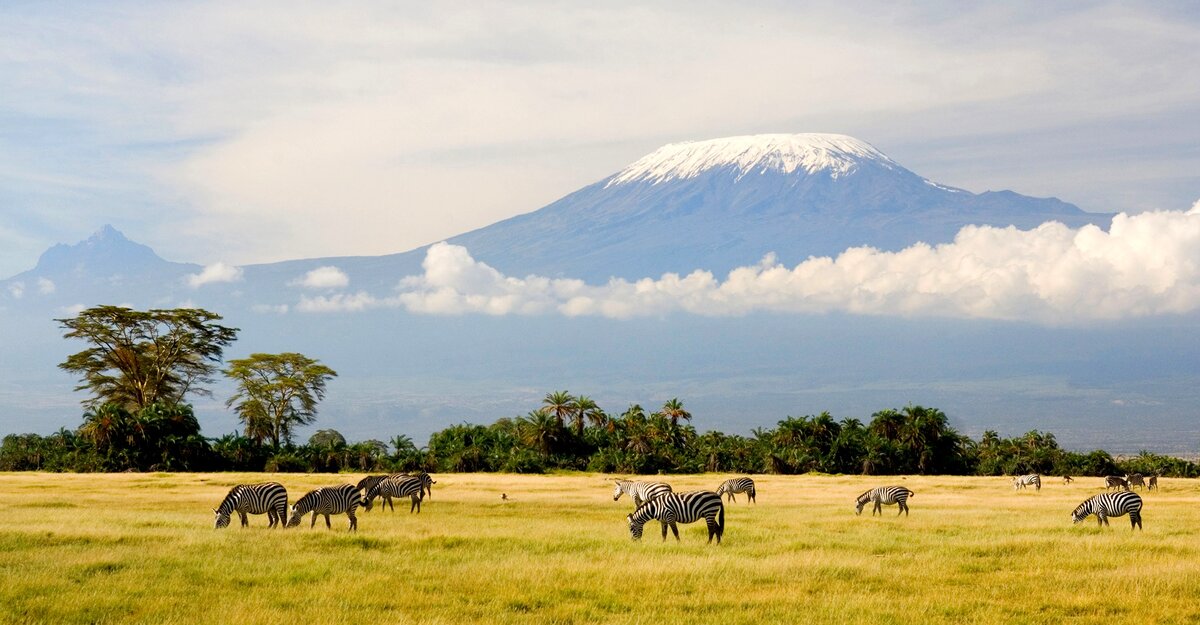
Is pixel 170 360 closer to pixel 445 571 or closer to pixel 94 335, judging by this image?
pixel 94 335

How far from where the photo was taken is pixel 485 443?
90562 mm

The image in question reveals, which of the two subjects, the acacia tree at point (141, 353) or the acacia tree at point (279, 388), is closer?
the acacia tree at point (141, 353)

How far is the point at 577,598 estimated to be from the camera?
2066cm

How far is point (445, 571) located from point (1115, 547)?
16.9 m

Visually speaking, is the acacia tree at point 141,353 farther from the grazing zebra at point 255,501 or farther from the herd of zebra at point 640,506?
the grazing zebra at point 255,501

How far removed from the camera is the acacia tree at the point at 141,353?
87562 millimetres

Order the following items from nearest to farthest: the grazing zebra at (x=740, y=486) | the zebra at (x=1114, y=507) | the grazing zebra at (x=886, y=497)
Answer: the zebra at (x=1114, y=507) → the grazing zebra at (x=886, y=497) → the grazing zebra at (x=740, y=486)

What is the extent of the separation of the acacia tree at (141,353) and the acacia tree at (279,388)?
575 centimetres

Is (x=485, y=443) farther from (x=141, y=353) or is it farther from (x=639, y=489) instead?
(x=639, y=489)

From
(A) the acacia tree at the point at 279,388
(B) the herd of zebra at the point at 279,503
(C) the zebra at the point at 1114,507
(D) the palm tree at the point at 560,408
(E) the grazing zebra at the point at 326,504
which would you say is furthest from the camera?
(A) the acacia tree at the point at 279,388

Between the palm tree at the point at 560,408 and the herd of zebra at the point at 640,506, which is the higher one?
the palm tree at the point at 560,408

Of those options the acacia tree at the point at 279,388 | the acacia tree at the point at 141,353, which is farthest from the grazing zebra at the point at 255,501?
the acacia tree at the point at 279,388

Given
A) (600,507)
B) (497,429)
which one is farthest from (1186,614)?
(497,429)

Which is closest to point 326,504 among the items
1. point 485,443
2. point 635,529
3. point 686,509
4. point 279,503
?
point 279,503
